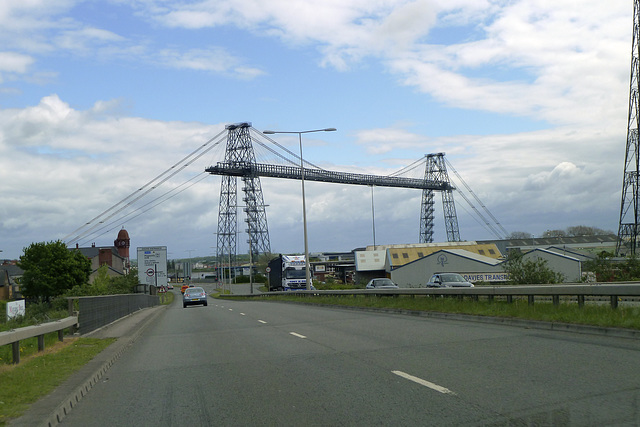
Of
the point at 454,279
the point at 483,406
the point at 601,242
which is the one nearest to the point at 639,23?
the point at 454,279

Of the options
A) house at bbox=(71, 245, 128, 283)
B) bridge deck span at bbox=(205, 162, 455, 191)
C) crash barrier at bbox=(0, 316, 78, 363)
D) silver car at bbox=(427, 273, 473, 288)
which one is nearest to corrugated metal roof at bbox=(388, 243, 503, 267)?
bridge deck span at bbox=(205, 162, 455, 191)

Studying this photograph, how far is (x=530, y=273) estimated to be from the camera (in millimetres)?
34625

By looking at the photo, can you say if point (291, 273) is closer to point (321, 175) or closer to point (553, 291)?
point (553, 291)

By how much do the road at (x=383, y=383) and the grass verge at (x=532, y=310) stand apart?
917mm

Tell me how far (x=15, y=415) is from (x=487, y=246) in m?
87.9

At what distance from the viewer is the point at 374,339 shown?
1416 cm

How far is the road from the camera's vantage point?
22.2ft

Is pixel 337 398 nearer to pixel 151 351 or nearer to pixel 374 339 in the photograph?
pixel 374 339

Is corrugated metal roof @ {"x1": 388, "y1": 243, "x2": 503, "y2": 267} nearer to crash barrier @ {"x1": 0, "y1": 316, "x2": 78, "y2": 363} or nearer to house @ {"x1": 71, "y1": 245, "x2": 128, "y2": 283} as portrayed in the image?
crash barrier @ {"x1": 0, "y1": 316, "x2": 78, "y2": 363}

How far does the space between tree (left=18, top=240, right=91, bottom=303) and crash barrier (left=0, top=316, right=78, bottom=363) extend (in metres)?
78.2

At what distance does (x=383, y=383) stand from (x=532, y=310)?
9369 millimetres

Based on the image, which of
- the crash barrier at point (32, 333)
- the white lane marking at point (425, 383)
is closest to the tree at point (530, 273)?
the crash barrier at point (32, 333)

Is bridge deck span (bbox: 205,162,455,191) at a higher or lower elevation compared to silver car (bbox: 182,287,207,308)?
higher

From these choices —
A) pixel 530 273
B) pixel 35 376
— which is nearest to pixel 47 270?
pixel 530 273
